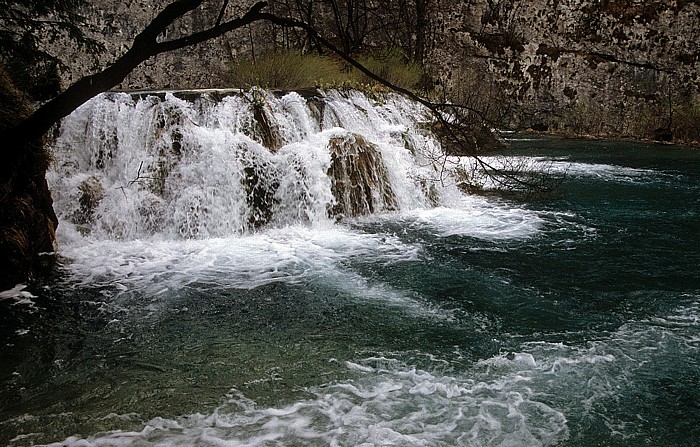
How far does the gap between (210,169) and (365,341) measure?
185 inches

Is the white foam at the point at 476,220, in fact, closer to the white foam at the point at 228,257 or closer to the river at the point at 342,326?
the river at the point at 342,326

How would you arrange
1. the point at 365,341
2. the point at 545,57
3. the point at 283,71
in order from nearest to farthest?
the point at 365,341 < the point at 283,71 < the point at 545,57

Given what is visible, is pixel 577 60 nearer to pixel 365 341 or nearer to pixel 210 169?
pixel 210 169

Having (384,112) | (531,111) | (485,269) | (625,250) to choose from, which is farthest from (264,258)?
(531,111)

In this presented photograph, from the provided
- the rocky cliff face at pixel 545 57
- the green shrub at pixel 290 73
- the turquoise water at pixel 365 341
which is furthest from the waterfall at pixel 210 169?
the rocky cliff face at pixel 545 57

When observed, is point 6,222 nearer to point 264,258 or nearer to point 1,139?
point 1,139

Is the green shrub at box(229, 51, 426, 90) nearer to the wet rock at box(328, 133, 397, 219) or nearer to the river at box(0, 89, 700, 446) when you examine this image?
the wet rock at box(328, 133, 397, 219)

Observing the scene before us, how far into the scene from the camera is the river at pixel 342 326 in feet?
10.8

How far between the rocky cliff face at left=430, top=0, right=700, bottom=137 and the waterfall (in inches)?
494

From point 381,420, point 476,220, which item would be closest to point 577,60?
point 476,220

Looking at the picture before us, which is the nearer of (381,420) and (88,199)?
(381,420)

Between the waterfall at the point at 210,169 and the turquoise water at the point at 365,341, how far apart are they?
0.65 metres

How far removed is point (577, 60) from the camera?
19.8 metres

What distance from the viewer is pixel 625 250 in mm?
6859
